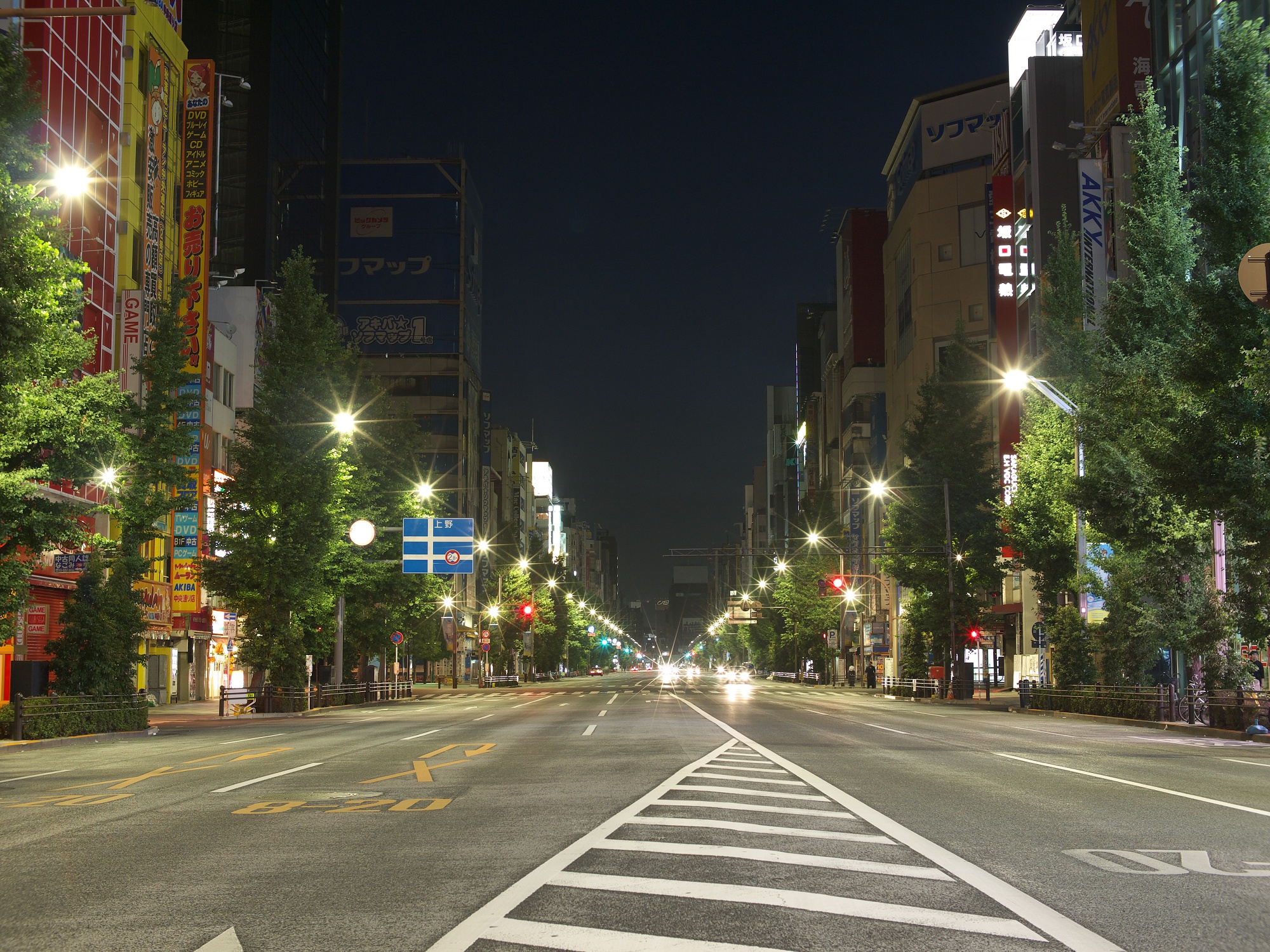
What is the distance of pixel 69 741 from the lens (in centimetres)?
2631

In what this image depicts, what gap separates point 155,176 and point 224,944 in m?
45.2

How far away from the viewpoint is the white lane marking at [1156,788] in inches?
457

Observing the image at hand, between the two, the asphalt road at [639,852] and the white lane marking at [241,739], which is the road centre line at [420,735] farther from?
the asphalt road at [639,852]

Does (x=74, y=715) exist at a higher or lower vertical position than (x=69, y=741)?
higher

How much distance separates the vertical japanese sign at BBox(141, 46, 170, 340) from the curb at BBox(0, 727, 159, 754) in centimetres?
1928

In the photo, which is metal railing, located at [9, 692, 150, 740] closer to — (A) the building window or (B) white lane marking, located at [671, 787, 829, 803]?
(B) white lane marking, located at [671, 787, 829, 803]

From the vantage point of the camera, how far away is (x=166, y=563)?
4912 cm

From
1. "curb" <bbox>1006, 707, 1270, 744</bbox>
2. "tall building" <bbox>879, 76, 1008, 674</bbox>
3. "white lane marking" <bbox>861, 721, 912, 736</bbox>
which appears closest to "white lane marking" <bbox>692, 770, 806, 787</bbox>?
"white lane marking" <bbox>861, 721, 912, 736</bbox>

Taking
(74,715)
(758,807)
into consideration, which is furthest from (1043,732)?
(74,715)

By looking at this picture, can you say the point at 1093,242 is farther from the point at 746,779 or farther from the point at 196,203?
the point at 746,779

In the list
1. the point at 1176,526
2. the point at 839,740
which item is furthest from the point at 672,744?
the point at 1176,526

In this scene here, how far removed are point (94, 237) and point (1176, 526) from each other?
113 feet

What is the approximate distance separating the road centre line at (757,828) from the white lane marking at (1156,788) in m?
4.24

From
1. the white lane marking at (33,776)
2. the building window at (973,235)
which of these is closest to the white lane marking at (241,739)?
the white lane marking at (33,776)
